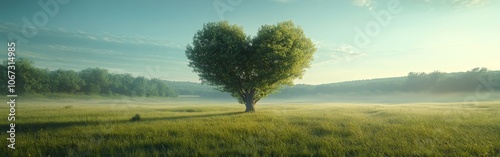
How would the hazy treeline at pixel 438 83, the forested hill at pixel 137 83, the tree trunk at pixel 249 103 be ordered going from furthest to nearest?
the hazy treeline at pixel 438 83 < the forested hill at pixel 137 83 < the tree trunk at pixel 249 103

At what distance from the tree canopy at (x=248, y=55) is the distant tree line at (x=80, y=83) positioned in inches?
3372

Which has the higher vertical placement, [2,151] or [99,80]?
[99,80]

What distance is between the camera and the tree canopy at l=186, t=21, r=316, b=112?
27.3 m

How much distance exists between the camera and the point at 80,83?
116188 millimetres

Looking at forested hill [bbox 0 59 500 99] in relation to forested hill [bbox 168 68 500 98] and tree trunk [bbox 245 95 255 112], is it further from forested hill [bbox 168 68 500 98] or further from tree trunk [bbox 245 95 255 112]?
tree trunk [bbox 245 95 255 112]

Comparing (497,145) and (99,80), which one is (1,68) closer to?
(99,80)

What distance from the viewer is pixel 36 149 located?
908 centimetres

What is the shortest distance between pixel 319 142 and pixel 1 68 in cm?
11963

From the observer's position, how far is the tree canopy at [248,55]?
27.3m

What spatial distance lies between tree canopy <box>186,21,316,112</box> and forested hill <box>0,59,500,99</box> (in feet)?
200

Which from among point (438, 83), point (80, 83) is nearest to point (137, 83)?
point (80, 83)

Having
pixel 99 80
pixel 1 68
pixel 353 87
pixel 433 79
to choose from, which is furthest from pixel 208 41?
pixel 353 87

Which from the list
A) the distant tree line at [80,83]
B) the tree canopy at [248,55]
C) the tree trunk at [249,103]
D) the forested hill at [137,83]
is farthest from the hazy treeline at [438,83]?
the distant tree line at [80,83]

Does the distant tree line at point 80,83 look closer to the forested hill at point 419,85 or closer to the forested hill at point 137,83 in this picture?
the forested hill at point 137,83
